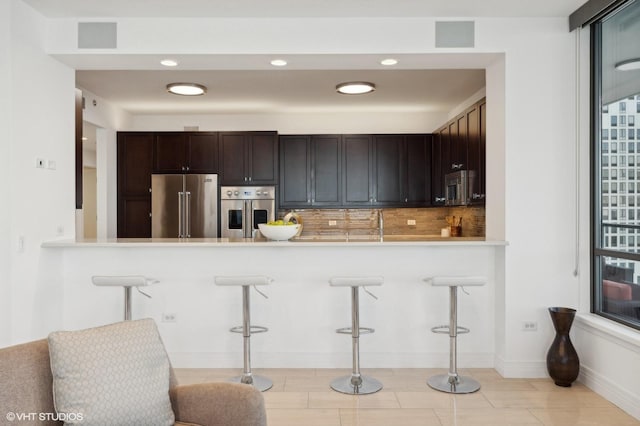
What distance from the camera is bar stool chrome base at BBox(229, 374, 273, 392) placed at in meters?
3.51

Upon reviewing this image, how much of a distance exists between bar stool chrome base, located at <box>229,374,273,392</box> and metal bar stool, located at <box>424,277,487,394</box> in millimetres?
1175

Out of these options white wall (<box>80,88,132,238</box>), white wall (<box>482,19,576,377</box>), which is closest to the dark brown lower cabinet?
white wall (<box>80,88,132,238</box>)

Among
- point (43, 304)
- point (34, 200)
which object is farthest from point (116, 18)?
point (43, 304)

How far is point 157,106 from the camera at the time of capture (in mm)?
6734

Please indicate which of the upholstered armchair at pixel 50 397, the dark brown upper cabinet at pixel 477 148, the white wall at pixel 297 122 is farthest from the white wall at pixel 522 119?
the white wall at pixel 297 122

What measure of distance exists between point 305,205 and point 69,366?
5.33 metres

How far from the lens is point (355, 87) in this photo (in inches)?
220

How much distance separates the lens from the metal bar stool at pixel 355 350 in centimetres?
343

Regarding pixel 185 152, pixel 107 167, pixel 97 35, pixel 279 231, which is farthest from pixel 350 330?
pixel 107 167

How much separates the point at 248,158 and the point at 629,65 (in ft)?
15.4

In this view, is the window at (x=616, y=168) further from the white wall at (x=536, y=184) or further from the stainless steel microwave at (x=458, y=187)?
the stainless steel microwave at (x=458, y=187)

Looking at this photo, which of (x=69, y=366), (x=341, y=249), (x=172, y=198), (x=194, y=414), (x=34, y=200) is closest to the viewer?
(x=69, y=366)

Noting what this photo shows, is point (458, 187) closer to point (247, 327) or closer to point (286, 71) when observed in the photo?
point (286, 71)

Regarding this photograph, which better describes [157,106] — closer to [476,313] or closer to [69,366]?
[476,313]
